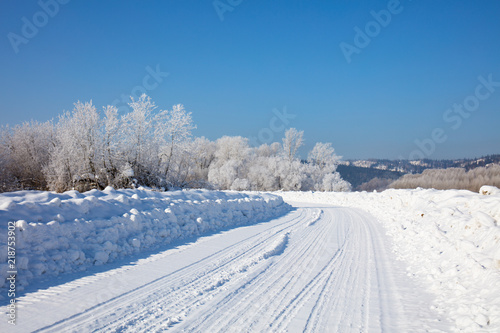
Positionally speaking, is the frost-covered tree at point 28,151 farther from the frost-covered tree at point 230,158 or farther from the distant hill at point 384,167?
the distant hill at point 384,167

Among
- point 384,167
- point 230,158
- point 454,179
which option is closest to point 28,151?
point 230,158

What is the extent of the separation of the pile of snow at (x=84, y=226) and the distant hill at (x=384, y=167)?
18030 mm

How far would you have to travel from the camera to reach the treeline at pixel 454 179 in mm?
15109

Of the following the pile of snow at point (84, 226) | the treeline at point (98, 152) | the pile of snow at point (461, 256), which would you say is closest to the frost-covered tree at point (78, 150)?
the treeline at point (98, 152)

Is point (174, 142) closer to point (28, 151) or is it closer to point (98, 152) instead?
point (98, 152)

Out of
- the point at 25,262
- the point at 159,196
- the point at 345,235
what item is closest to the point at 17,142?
the point at 159,196

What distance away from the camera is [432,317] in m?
3.64

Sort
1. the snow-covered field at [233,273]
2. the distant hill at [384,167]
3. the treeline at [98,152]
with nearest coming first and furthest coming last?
the snow-covered field at [233,273], the distant hill at [384,167], the treeline at [98,152]

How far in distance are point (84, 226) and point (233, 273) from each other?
329 cm

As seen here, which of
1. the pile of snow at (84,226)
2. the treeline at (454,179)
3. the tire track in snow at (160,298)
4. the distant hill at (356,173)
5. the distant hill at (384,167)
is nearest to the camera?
the tire track in snow at (160,298)

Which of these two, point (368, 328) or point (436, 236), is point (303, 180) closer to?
point (436, 236)

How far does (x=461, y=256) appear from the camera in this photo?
5.06 m

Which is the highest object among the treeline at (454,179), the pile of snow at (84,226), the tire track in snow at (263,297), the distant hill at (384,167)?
the distant hill at (384,167)

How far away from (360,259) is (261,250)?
229 centimetres
